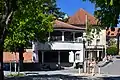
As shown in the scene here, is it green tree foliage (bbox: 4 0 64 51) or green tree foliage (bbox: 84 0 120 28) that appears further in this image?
green tree foliage (bbox: 4 0 64 51)

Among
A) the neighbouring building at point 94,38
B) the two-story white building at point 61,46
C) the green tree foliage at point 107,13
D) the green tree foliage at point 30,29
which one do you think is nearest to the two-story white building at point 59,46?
the two-story white building at point 61,46

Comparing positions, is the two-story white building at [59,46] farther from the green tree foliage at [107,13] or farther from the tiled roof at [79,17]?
the green tree foliage at [107,13]

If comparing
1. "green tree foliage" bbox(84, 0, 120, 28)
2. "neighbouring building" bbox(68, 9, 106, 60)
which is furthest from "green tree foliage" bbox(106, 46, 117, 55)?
"green tree foliage" bbox(84, 0, 120, 28)

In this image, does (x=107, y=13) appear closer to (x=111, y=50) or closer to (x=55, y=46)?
(x=55, y=46)

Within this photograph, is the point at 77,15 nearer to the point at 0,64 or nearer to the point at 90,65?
the point at 90,65

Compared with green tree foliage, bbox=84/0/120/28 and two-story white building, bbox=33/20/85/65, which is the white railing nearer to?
two-story white building, bbox=33/20/85/65

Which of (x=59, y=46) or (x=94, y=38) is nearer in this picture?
(x=59, y=46)

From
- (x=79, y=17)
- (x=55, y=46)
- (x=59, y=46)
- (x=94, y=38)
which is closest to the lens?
(x=55, y=46)

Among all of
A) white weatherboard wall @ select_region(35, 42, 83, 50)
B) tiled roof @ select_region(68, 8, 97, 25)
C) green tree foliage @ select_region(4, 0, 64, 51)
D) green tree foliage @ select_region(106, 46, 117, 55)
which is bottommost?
green tree foliage @ select_region(106, 46, 117, 55)

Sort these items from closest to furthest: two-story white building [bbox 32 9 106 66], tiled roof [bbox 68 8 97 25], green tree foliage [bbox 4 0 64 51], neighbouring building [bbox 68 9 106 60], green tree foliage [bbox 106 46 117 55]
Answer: green tree foliage [bbox 4 0 64 51] < two-story white building [bbox 32 9 106 66] < neighbouring building [bbox 68 9 106 60] < green tree foliage [bbox 106 46 117 55] < tiled roof [bbox 68 8 97 25]

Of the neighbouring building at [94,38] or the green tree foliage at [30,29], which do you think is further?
the neighbouring building at [94,38]

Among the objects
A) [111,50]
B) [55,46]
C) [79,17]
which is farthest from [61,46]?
[79,17]

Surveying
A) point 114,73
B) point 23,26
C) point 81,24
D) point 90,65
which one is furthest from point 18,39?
point 81,24

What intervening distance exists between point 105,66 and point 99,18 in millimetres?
25993
